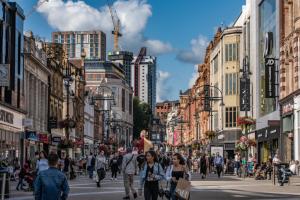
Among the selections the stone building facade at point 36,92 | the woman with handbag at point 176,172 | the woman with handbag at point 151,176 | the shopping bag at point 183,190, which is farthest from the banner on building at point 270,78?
the shopping bag at point 183,190

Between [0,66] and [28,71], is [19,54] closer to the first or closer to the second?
[28,71]

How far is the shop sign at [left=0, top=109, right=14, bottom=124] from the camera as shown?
170 ft

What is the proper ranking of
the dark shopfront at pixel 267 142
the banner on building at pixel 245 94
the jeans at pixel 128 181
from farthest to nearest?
the banner on building at pixel 245 94 → the dark shopfront at pixel 267 142 → the jeans at pixel 128 181

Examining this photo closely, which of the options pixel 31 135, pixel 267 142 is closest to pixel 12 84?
pixel 31 135

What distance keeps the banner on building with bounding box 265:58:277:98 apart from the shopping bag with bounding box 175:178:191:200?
43.9 metres

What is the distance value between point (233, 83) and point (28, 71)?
3180cm

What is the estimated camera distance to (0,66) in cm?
4350

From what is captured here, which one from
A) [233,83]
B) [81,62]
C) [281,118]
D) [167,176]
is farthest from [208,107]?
[167,176]

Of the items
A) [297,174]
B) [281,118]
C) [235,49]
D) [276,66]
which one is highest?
[235,49]

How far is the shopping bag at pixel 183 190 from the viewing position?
51.3 ft

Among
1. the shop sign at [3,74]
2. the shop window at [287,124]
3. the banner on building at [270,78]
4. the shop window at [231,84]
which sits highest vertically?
the shop window at [231,84]

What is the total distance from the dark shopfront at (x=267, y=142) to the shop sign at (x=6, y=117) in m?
19.9

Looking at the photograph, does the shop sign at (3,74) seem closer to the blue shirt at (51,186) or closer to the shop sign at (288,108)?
the shop sign at (288,108)

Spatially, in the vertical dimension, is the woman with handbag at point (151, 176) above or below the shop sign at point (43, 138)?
below
